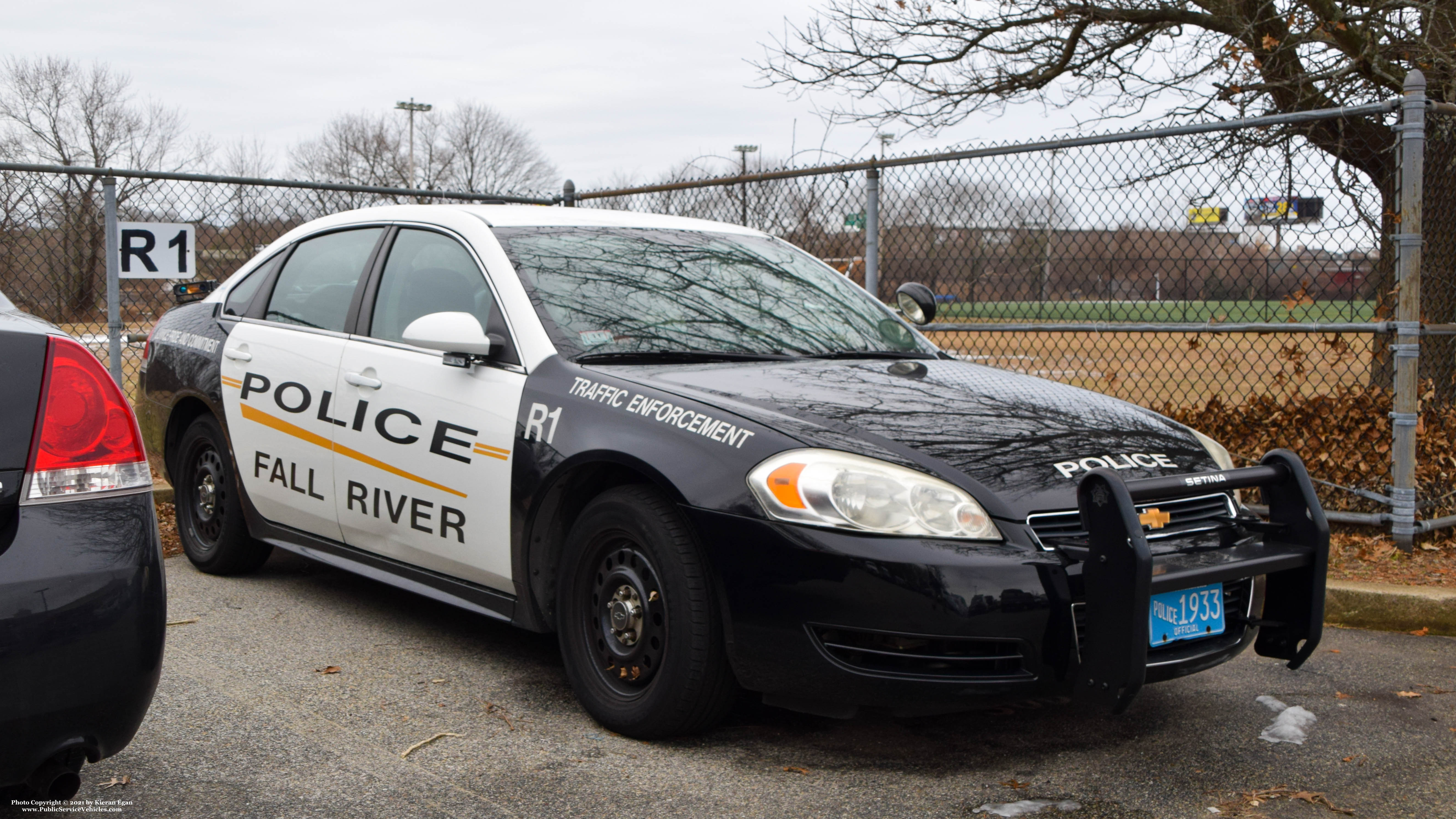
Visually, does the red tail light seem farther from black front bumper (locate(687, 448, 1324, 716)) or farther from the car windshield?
the car windshield

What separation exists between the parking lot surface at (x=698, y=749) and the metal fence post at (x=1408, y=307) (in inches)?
47.2

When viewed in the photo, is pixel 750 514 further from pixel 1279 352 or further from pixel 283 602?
pixel 1279 352

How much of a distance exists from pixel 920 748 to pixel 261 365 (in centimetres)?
301

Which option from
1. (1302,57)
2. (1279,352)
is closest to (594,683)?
(1279,352)

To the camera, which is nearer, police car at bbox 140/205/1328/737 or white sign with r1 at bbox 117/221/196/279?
police car at bbox 140/205/1328/737

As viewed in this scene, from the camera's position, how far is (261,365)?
192 inches

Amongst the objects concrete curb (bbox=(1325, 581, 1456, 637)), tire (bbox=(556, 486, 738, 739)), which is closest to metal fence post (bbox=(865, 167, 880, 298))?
concrete curb (bbox=(1325, 581, 1456, 637))

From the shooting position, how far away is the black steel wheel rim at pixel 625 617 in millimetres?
3379

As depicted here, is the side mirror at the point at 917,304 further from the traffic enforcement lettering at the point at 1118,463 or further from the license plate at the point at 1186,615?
the license plate at the point at 1186,615

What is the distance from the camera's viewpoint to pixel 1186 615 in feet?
10.4

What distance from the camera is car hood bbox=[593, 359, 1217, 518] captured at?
10.4 ft

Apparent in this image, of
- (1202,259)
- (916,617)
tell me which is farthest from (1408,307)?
(916,617)

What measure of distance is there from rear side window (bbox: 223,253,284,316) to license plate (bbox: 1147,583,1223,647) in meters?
3.85

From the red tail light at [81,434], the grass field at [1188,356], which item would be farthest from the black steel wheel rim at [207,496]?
the grass field at [1188,356]
